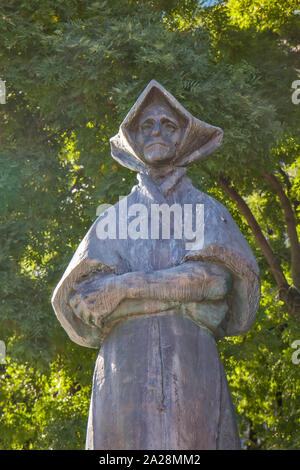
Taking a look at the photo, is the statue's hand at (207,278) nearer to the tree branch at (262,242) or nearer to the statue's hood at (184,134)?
the statue's hood at (184,134)

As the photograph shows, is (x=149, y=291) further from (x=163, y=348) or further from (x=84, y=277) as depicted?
(x=84, y=277)

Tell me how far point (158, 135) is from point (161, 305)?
3.67 feet

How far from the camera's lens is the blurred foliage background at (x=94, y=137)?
9.49 meters

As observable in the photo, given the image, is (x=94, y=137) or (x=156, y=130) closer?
(x=156, y=130)

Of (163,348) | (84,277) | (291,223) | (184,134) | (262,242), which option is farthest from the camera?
(291,223)

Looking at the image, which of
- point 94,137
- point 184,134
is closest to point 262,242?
point 94,137

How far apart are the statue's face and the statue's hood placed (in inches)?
1.4

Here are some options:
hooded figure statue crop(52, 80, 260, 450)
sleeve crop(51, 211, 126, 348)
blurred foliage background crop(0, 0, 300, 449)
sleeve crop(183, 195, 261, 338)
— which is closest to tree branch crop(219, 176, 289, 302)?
blurred foliage background crop(0, 0, 300, 449)

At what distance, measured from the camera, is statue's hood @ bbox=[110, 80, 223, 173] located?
15.4 ft

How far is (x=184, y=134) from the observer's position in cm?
471

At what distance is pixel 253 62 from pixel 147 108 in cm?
722

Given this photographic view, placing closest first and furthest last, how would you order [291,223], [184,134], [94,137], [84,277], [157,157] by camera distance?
[84,277]
[157,157]
[184,134]
[94,137]
[291,223]

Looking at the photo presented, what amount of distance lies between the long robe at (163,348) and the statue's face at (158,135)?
7.8 inches

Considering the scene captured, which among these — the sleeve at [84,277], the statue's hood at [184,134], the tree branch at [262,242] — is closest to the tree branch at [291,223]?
the tree branch at [262,242]
